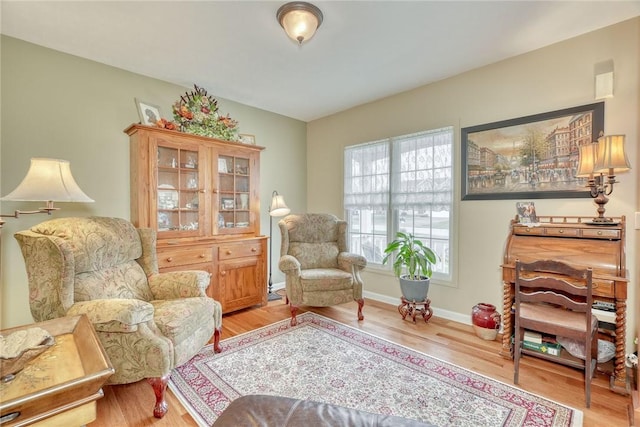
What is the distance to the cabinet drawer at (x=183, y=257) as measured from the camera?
8.78 feet

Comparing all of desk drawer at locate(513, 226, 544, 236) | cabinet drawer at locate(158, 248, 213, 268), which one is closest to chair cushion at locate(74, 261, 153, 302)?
cabinet drawer at locate(158, 248, 213, 268)

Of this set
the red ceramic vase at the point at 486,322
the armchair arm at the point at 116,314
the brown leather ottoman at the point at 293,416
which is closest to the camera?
the brown leather ottoman at the point at 293,416

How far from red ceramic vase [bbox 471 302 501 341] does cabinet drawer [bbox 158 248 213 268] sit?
2671 mm

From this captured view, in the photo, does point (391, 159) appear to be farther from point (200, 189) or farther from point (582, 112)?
point (200, 189)

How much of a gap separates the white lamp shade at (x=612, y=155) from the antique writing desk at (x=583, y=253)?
371mm

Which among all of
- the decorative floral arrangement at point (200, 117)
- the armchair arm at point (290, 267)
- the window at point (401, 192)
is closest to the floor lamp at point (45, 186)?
the decorative floral arrangement at point (200, 117)

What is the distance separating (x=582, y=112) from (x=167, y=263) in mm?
3823

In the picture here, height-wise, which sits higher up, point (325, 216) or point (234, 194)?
point (234, 194)

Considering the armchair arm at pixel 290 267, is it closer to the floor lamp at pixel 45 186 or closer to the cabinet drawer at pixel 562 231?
the floor lamp at pixel 45 186

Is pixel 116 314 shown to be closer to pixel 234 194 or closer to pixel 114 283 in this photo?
pixel 114 283

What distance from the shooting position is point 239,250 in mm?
3211

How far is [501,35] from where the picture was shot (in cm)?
230

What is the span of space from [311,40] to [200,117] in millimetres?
1452

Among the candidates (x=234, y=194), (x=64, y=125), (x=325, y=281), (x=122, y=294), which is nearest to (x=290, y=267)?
(x=325, y=281)
